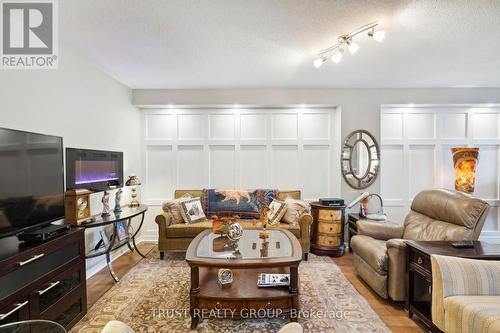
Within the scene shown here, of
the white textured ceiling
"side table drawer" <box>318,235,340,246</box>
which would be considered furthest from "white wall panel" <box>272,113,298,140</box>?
"side table drawer" <box>318,235,340,246</box>

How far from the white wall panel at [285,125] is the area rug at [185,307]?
222 cm

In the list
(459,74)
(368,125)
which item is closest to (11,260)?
(368,125)

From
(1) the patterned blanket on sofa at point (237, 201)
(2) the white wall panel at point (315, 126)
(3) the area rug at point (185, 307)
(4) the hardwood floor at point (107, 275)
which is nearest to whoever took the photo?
(3) the area rug at point (185, 307)

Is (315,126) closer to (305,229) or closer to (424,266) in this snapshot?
(305,229)

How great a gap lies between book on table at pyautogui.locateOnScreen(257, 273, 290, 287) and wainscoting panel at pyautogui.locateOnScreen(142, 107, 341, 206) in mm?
2060

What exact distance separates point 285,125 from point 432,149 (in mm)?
2571

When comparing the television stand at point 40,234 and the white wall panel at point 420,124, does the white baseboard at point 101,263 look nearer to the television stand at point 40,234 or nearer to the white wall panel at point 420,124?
the television stand at point 40,234

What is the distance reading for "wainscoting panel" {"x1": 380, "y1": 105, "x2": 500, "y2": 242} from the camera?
404cm

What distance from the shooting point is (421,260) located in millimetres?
2025

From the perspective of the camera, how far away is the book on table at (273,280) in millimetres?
2111

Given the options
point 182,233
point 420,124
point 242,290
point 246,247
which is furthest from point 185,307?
point 420,124

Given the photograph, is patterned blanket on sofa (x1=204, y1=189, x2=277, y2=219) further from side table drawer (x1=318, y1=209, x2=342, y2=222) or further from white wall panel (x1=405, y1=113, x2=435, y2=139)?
white wall panel (x1=405, y1=113, x2=435, y2=139)

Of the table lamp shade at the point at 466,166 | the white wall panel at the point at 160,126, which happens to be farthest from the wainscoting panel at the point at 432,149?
the white wall panel at the point at 160,126

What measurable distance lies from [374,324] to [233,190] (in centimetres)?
260
